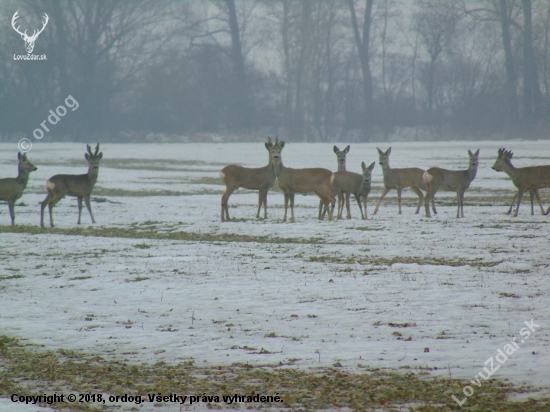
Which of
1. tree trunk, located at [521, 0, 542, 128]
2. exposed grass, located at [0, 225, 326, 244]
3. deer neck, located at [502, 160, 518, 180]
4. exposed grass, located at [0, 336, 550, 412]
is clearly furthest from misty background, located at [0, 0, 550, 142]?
exposed grass, located at [0, 336, 550, 412]

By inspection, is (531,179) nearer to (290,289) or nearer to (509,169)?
(509,169)

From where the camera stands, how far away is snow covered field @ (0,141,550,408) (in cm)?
635

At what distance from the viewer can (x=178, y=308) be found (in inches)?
313

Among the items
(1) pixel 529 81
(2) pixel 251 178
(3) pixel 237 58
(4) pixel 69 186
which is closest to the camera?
(4) pixel 69 186

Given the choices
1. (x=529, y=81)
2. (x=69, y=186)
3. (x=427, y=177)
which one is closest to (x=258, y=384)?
(x=69, y=186)

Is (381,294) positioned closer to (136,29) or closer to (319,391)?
(319,391)

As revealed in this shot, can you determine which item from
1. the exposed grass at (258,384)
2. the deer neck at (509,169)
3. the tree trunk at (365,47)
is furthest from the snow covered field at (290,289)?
the tree trunk at (365,47)

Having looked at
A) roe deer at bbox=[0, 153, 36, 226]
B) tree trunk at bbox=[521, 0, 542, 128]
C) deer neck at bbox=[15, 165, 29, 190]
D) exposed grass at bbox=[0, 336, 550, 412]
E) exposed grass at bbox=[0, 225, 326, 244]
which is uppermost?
tree trunk at bbox=[521, 0, 542, 128]

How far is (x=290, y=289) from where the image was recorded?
344 inches

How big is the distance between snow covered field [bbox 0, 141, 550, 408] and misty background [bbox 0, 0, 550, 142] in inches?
1727

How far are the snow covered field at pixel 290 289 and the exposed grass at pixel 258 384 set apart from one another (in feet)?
0.77

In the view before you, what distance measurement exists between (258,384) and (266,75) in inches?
2532

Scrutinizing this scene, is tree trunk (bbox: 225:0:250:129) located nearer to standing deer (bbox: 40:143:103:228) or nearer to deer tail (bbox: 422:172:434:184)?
deer tail (bbox: 422:172:434:184)

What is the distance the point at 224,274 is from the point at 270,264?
93 centimetres
